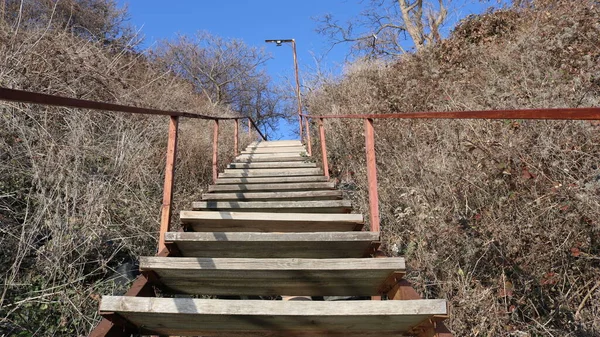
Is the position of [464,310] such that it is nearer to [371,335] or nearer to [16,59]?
[371,335]

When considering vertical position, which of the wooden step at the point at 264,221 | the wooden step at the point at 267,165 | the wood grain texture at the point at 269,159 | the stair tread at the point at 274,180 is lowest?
the wooden step at the point at 264,221

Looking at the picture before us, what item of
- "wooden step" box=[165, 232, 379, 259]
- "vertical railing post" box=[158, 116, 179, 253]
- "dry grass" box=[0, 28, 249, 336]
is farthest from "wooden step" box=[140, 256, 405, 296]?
"dry grass" box=[0, 28, 249, 336]

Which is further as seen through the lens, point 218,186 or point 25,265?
point 218,186

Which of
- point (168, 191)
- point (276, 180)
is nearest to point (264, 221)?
point (168, 191)

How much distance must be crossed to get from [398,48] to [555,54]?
9433 mm

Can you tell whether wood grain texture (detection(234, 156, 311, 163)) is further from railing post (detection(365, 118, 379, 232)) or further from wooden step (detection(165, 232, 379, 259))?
wooden step (detection(165, 232, 379, 259))

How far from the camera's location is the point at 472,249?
335 centimetres

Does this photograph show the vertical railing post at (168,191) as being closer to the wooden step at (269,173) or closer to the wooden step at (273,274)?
the wooden step at (273,274)

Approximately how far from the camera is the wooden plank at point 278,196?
171 inches

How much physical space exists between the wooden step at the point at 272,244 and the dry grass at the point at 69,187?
3.51ft

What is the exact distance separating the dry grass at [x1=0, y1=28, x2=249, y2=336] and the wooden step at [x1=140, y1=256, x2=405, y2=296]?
1200 mm

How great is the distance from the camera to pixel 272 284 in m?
2.41

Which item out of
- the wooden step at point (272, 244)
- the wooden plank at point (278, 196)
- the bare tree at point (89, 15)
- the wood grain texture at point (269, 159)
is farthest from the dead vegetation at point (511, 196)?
the bare tree at point (89, 15)

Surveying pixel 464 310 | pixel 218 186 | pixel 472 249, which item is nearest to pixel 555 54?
pixel 472 249
